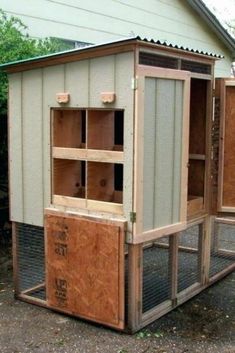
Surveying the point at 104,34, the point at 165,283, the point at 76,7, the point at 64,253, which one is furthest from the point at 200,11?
the point at 64,253

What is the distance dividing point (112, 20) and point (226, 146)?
4.26m

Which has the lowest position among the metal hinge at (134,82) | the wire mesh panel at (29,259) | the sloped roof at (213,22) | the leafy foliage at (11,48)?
the wire mesh panel at (29,259)

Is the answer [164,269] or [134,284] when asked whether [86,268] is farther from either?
[164,269]

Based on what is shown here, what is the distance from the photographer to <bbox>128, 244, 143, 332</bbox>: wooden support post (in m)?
3.78

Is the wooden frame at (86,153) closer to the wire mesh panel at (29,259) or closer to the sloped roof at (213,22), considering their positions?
the wire mesh panel at (29,259)

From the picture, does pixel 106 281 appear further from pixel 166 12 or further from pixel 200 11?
pixel 200 11

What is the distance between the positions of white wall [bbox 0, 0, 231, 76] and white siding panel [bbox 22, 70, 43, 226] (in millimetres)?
2419

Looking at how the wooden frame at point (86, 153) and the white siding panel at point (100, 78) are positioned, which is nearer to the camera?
the white siding panel at point (100, 78)

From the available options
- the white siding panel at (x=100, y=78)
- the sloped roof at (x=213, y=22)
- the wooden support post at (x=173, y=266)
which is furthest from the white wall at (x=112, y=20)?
the wooden support post at (x=173, y=266)

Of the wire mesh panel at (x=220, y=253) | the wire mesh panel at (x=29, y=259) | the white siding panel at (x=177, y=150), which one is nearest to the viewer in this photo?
the white siding panel at (x=177, y=150)

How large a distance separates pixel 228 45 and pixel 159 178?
8587 millimetres

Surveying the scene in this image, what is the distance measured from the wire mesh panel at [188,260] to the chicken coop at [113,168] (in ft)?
0.30

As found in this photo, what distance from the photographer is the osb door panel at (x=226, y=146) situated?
4344mm

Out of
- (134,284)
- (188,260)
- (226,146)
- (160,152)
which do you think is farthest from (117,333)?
(188,260)
